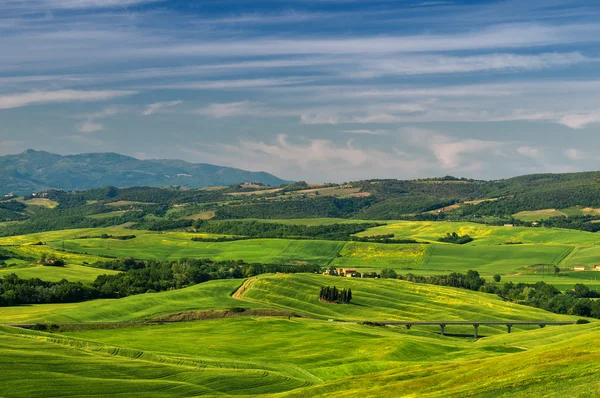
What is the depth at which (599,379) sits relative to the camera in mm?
58812

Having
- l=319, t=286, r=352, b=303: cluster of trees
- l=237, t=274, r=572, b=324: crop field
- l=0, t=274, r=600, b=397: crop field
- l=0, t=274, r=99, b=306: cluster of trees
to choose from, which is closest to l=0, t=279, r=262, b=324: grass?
l=0, t=274, r=600, b=397: crop field

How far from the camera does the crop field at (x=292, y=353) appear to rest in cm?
7006

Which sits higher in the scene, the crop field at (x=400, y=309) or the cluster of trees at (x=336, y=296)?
the cluster of trees at (x=336, y=296)

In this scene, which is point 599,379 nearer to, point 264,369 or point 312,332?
point 264,369

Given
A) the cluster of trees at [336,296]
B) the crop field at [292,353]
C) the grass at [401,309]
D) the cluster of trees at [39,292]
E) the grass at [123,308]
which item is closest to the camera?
the crop field at [292,353]

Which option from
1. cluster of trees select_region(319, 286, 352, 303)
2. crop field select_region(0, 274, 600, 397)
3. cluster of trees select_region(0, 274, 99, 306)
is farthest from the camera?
cluster of trees select_region(319, 286, 352, 303)

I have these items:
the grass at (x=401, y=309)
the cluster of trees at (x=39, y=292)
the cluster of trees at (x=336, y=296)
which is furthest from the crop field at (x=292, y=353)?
the cluster of trees at (x=39, y=292)

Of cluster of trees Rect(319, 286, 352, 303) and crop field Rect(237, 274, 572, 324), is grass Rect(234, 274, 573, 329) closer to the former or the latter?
crop field Rect(237, 274, 572, 324)

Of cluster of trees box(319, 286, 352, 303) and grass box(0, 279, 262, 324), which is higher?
cluster of trees box(319, 286, 352, 303)

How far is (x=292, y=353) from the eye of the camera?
12344 cm

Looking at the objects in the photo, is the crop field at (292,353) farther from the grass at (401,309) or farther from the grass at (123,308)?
the grass at (123,308)

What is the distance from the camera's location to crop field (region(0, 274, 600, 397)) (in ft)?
230

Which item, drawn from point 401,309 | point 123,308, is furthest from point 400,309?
point 123,308

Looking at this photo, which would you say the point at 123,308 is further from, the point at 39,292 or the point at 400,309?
the point at 400,309
